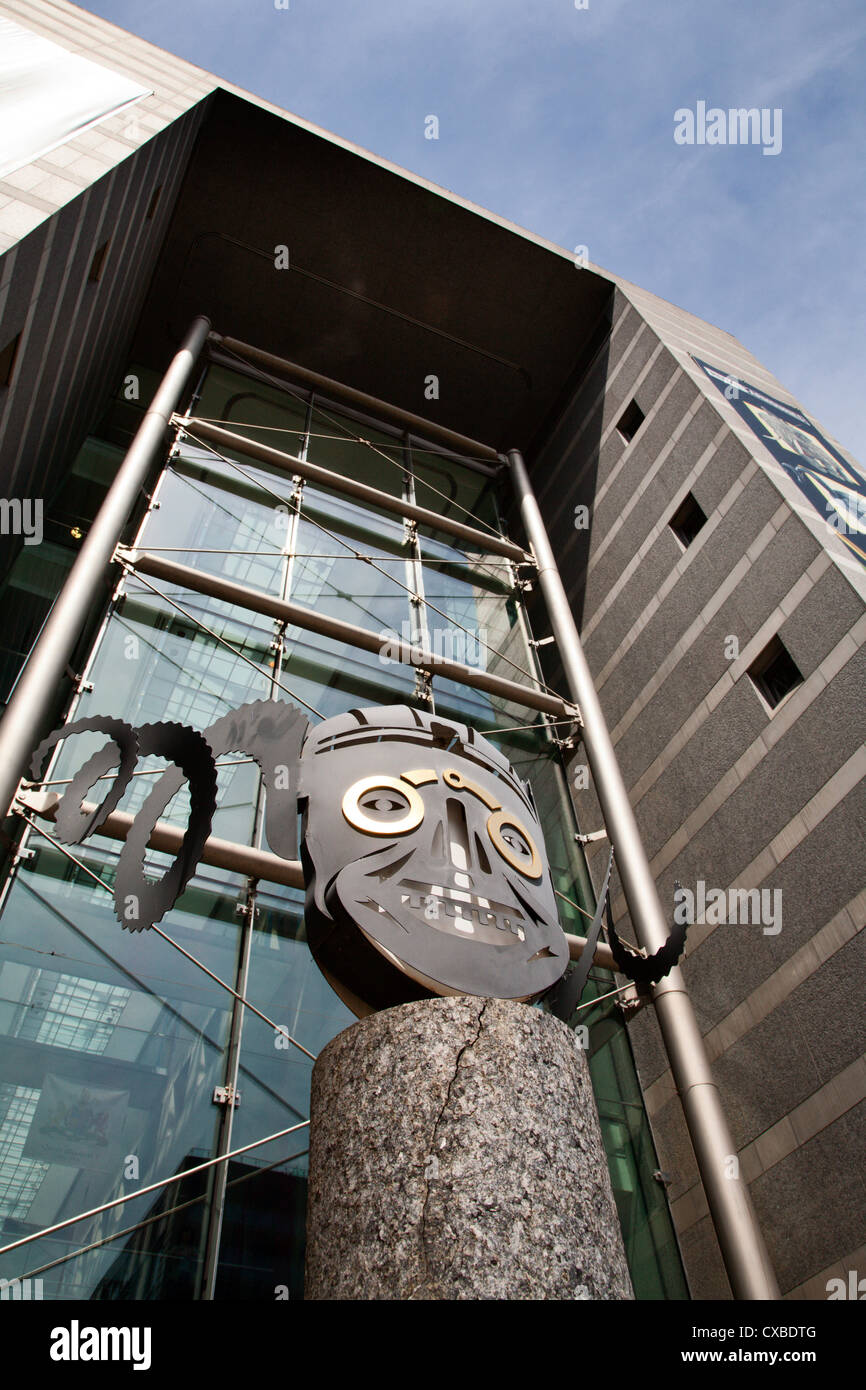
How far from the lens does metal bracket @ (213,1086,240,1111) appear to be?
5445 mm

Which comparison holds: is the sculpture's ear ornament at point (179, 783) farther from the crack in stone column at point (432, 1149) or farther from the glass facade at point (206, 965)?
the glass facade at point (206, 965)

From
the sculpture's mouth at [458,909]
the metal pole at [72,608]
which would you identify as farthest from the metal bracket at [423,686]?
the sculpture's mouth at [458,909]

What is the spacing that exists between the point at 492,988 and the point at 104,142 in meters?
7.37

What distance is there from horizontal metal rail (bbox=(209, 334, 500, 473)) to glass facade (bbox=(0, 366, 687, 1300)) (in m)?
2.52

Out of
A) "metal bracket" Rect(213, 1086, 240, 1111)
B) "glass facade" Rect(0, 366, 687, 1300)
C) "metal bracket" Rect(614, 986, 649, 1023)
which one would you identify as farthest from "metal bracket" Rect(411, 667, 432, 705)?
"metal bracket" Rect(213, 1086, 240, 1111)

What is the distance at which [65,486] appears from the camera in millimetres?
10117

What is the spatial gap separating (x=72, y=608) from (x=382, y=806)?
4.62m

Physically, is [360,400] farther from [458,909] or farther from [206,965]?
[458,909]

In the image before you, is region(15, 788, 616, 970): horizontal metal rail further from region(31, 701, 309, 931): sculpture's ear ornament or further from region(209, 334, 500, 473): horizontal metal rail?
region(209, 334, 500, 473): horizontal metal rail

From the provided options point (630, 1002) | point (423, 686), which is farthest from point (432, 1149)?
point (423, 686)

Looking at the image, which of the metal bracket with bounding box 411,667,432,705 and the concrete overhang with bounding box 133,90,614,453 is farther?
the concrete overhang with bounding box 133,90,614,453

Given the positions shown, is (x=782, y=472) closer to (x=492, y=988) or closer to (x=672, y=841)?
(x=672, y=841)

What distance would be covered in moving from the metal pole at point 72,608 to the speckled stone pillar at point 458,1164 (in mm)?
3746

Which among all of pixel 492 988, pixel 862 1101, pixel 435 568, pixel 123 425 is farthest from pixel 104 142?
pixel 862 1101
